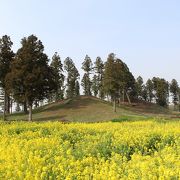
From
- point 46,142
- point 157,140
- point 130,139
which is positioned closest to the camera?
point 46,142

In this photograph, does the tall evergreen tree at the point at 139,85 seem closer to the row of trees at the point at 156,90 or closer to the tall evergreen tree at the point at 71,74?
the row of trees at the point at 156,90

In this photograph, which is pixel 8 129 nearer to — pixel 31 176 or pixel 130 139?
pixel 130 139

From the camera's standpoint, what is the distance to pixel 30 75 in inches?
2103

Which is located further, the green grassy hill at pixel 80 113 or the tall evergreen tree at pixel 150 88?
the tall evergreen tree at pixel 150 88

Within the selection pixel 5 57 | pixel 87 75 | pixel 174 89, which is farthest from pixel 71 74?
pixel 174 89

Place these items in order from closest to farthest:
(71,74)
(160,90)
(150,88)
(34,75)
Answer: (34,75) < (71,74) < (160,90) < (150,88)

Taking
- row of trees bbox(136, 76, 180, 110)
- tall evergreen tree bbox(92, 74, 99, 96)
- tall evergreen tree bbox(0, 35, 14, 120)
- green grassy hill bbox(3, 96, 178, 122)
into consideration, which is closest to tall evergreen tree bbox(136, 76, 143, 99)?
row of trees bbox(136, 76, 180, 110)

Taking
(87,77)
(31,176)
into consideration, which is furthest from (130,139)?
(87,77)

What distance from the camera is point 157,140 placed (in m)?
14.7

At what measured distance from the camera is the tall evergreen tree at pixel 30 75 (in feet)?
176

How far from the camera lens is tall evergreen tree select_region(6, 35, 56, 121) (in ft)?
176

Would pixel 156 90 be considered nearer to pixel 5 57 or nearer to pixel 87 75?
pixel 87 75

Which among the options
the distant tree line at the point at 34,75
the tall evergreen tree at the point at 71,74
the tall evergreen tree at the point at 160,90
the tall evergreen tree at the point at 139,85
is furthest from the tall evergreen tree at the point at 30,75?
the tall evergreen tree at the point at 139,85

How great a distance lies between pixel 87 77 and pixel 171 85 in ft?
114
